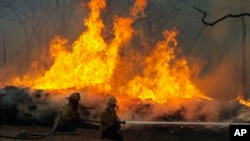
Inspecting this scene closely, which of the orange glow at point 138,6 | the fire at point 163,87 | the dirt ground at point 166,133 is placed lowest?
the dirt ground at point 166,133

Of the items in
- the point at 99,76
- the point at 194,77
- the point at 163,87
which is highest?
the point at 194,77

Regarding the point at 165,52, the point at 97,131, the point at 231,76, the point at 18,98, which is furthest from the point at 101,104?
the point at 231,76

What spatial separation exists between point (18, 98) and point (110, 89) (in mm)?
3468

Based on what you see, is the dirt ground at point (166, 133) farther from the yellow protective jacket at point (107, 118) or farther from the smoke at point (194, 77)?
the yellow protective jacket at point (107, 118)

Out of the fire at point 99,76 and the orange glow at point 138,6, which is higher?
the orange glow at point 138,6

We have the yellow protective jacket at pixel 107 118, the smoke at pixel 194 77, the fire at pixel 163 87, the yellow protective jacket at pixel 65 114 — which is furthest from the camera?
the fire at pixel 163 87

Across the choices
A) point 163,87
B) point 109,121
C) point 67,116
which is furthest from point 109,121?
point 163,87

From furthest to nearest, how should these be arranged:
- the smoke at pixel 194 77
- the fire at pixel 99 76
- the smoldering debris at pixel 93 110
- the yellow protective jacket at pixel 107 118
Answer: the fire at pixel 99 76 < the smoke at pixel 194 77 < the smoldering debris at pixel 93 110 < the yellow protective jacket at pixel 107 118

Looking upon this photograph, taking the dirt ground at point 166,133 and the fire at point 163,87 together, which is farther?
the fire at point 163,87

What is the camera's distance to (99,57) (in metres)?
15.8

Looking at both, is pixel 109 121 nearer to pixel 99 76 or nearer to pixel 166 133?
pixel 166 133

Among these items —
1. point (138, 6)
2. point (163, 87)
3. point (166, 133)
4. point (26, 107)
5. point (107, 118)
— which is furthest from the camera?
point (138, 6)

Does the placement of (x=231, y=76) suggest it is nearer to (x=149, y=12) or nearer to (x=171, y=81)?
(x=149, y=12)

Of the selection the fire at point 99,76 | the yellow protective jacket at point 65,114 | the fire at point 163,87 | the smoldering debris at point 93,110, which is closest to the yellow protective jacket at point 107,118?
the yellow protective jacket at point 65,114
